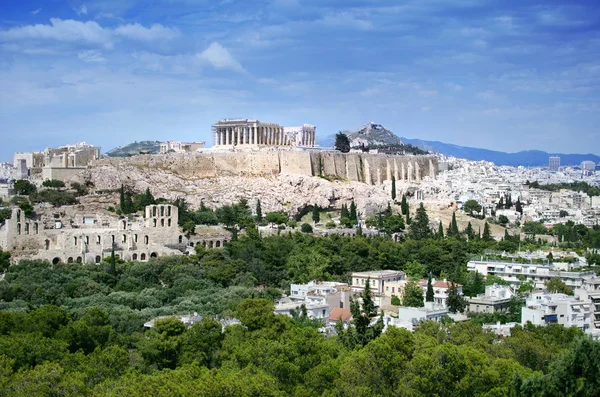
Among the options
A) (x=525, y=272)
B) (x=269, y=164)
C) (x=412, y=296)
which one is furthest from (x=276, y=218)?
(x=412, y=296)

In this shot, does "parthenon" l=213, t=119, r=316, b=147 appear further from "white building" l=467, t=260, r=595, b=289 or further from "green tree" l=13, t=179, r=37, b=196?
"white building" l=467, t=260, r=595, b=289

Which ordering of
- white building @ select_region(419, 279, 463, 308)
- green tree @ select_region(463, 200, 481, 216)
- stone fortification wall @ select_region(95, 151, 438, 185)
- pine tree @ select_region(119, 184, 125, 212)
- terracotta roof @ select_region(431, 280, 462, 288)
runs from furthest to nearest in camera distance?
green tree @ select_region(463, 200, 481, 216) < stone fortification wall @ select_region(95, 151, 438, 185) < pine tree @ select_region(119, 184, 125, 212) < terracotta roof @ select_region(431, 280, 462, 288) < white building @ select_region(419, 279, 463, 308)

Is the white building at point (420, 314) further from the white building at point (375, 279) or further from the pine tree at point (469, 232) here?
the pine tree at point (469, 232)

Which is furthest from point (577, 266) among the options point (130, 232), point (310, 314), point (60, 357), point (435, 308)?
point (60, 357)

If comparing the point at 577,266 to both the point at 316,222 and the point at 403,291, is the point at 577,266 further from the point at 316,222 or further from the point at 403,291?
the point at 316,222

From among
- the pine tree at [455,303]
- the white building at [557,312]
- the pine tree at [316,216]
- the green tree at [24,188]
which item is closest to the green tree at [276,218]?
the pine tree at [316,216]

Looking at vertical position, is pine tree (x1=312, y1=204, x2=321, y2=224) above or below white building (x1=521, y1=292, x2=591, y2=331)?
above

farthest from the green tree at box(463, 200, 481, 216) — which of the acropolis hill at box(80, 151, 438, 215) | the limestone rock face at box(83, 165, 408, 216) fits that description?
the limestone rock face at box(83, 165, 408, 216)
